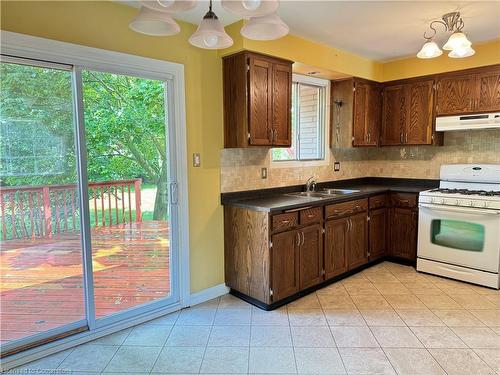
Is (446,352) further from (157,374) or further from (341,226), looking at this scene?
(157,374)

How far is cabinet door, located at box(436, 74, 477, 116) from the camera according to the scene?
3723 millimetres

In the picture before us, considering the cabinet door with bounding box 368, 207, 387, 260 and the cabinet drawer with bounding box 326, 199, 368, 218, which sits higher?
the cabinet drawer with bounding box 326, 199, 368, 218

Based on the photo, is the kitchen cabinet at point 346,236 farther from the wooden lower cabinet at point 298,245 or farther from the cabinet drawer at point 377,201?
the cabinet drawer at point 377,201

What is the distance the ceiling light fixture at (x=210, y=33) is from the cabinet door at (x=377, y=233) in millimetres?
2874

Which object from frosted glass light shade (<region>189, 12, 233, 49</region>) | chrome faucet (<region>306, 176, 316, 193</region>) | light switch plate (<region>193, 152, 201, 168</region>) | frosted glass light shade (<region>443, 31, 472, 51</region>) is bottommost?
chrome faucet (<region>306, 176, 316, 193</region>)

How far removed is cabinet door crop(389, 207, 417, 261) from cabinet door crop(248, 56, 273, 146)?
2.04 metres

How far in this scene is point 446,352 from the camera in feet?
7.50

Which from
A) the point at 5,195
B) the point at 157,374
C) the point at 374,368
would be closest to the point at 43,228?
the point at 5,195

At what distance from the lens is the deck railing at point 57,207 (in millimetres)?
2219

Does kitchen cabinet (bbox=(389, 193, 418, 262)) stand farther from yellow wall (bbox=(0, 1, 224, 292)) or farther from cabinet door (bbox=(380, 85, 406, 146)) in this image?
yellow wall (bbox=(0, 1, 224, 292))

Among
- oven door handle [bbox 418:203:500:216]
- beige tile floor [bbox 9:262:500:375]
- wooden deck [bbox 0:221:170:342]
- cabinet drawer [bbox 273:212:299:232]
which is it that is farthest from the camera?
oven door handle [bbox 418:203:500:216]

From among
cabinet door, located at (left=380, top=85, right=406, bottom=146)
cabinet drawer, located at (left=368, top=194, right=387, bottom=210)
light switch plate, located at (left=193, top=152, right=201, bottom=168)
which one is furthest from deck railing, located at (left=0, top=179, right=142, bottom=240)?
cabinet door, located at (left=380, top=85, right=406, bottom=146)

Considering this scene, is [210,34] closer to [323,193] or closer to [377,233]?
[323,193]

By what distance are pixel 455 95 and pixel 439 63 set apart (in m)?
0.44
